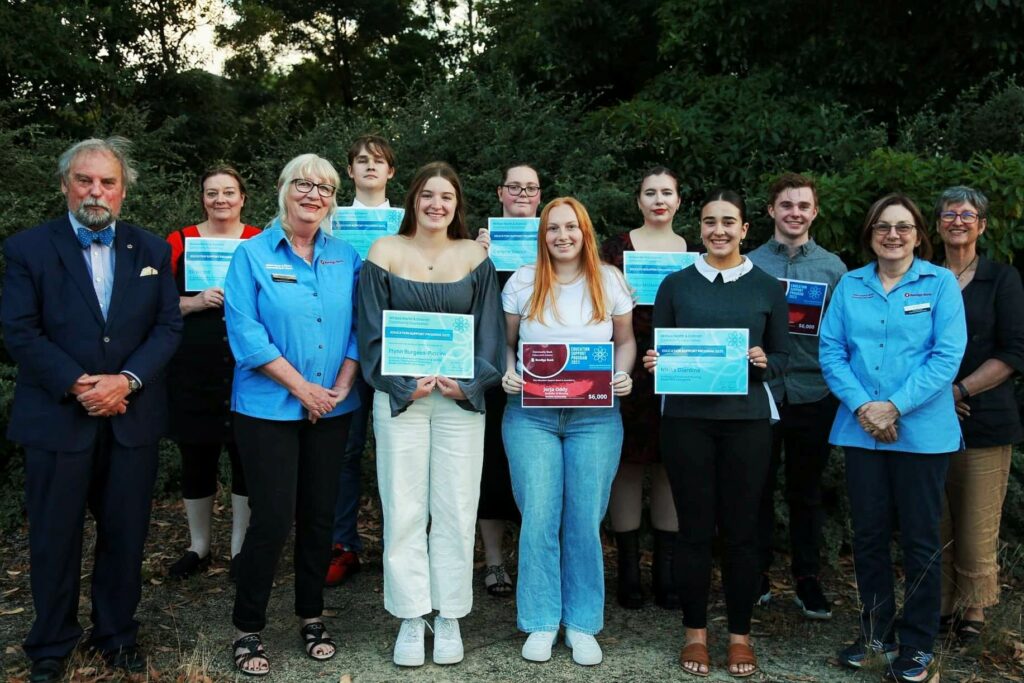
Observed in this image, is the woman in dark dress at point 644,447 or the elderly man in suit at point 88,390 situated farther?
the woman in dark dress at point 644,447

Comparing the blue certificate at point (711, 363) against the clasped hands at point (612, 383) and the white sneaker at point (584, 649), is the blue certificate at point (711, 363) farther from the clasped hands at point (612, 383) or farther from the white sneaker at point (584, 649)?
the white sneaker at point (584, 649)

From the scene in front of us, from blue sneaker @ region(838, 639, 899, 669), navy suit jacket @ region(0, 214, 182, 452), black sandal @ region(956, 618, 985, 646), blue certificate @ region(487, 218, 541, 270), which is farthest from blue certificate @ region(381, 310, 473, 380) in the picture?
black sandal @ region(956, 618, 985, 646)

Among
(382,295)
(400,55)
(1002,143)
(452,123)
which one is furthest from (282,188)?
(400,55)

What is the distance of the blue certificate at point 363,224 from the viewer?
511 centimetres

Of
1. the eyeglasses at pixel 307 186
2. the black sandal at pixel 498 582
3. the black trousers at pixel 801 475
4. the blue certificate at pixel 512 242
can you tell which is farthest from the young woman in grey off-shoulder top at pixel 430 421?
the black trousers at pixel 801 475

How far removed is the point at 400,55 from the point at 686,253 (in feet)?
45.1

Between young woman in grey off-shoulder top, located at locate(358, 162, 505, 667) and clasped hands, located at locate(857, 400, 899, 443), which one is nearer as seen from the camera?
clasped hands, located at locate(857, 400, 899, 443)

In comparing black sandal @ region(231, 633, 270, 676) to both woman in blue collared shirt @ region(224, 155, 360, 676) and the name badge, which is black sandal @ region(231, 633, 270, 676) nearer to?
woman in blue collared shirt @ region(224, 155, 360, 676)

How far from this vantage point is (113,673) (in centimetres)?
416

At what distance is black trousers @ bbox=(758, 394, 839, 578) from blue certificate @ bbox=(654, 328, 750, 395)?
2.45ft

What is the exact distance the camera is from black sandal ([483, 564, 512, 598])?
17.4ft

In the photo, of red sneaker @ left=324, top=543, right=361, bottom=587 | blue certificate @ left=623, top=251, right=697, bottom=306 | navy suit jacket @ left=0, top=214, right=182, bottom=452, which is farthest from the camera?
red sneaker @ left=324, top=543, right=361, bottom=587

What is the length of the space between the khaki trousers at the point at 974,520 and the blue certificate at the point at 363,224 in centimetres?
327

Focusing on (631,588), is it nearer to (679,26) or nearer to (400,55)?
(679,26)
